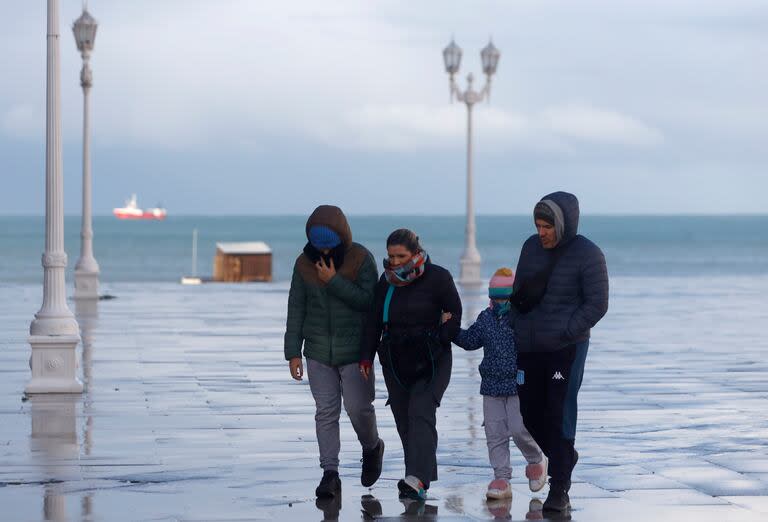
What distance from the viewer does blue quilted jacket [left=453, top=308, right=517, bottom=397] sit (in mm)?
10234

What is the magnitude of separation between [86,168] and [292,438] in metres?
21.7

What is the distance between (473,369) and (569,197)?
9.01 m

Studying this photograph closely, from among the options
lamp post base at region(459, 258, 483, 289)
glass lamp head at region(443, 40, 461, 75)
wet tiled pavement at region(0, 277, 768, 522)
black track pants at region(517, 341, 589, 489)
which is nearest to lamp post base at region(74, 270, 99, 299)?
wet tiled pavement at region(0, 277, 768, 522)

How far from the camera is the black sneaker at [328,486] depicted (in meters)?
10.2

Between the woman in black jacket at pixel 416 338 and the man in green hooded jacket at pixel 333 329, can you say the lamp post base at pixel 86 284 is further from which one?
the woman in black jacket at pixel 416 338

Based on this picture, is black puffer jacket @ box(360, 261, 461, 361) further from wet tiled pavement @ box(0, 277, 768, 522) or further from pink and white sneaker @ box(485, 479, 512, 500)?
wet tiled pavement @ box(0, 277, 768, 522)

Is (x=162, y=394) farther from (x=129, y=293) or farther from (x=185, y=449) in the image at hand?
(x=129, y=293)

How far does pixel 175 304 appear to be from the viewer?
3247 centimetres

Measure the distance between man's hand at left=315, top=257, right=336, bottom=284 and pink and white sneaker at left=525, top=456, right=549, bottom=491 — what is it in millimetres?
Answer: 1700

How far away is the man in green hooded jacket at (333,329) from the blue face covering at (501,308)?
0.75 m

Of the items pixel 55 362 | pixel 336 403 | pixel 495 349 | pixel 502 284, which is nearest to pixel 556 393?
pixel 495 349

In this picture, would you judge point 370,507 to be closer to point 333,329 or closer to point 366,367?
point 366,367

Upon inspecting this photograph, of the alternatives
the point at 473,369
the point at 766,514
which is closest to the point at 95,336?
the point at 473,369

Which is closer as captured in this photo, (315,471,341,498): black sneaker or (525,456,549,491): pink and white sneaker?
(315,471,341,498): black sneaker
